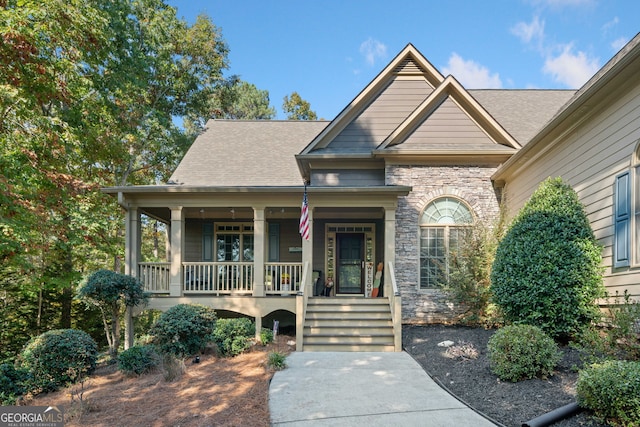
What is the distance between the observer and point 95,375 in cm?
745

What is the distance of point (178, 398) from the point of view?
5520 mm

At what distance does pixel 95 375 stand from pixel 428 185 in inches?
341

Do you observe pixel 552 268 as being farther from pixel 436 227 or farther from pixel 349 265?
pixel 349 265

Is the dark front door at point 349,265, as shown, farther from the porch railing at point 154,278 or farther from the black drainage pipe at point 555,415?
the black drainage pipe at point 555,415

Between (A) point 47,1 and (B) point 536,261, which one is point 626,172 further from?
(A) point 47,1

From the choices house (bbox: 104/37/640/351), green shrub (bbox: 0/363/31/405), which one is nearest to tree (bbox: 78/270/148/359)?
house (bbox: 104/37/640/351)

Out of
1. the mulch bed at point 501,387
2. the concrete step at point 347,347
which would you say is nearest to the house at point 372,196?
the concrete step at point 347,347

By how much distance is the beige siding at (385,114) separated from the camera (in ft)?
41.1

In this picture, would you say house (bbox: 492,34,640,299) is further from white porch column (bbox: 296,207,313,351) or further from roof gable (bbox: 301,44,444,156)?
white porch column (bbox: 296,207,313,351)

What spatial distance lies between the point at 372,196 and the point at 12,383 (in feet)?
25.2

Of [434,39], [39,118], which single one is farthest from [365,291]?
[39,118]

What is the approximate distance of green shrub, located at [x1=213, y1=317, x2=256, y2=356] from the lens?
26.8 ft

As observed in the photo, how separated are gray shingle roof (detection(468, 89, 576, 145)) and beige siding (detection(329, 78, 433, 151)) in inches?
89.6

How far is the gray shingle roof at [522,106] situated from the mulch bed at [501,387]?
741 centimetres
